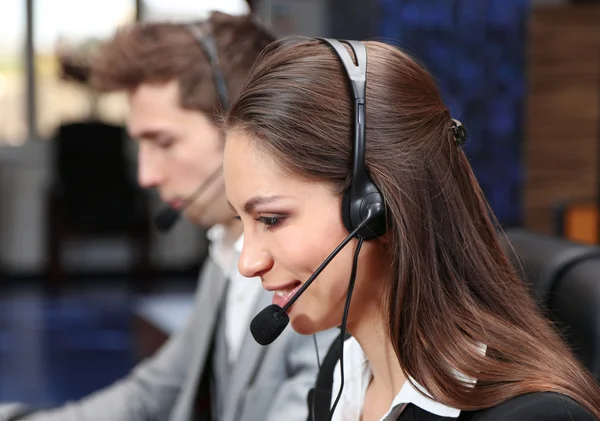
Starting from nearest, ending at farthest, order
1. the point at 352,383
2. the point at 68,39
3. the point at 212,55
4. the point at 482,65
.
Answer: the point at 352,383
the point at 212,55
the point at 482,65
the point at 68,39

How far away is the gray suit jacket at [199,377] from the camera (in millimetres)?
1408

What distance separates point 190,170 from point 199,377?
40 cm

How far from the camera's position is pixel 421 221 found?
944 millimetres

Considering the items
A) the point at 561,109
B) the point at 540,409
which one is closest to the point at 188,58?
the point at 540,409

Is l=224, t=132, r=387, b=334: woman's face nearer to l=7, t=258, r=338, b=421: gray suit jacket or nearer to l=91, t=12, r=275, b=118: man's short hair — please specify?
l=7, t=258, r=338, b=421: gray suit jacket

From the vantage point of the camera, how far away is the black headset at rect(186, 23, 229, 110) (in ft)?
5.53

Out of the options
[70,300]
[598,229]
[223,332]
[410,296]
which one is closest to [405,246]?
[410,296]

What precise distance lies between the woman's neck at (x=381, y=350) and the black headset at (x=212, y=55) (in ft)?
2.37

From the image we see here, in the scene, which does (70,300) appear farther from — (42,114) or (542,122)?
(542,122)

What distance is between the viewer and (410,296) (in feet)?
3.11

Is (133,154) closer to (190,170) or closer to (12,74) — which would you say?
(12,74)

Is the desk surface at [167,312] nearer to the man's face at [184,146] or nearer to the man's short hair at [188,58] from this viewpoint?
the man's face at [184,146]

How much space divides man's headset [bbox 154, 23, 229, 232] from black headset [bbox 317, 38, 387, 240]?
2.52ft

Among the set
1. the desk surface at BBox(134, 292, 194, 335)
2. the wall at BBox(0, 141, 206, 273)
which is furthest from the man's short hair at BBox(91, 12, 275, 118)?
the wall at BBox(0, 141, 206, 273)
